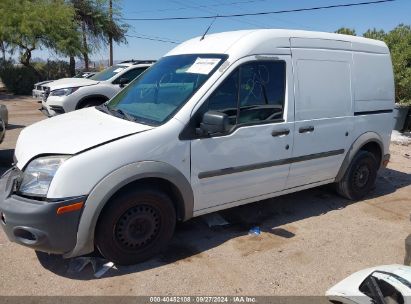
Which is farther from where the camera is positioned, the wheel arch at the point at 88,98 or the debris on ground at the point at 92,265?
the wheel arch at the point at 88,98

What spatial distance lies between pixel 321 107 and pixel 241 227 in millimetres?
1622

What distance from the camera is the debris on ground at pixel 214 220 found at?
4543 mm

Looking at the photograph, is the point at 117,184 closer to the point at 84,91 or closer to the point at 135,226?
the point at 135,226

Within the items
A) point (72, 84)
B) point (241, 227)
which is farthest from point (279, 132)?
point (72, 84)

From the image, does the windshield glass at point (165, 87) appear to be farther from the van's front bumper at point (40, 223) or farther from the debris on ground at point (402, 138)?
the debris on ground at point (402, 138)

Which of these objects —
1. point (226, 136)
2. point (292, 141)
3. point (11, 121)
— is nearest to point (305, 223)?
point (292, 141)

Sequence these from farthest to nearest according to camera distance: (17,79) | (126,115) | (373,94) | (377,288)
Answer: (17,79) → (373,94) → (126,115) → (377,288)

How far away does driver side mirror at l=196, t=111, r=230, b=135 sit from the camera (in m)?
3.48

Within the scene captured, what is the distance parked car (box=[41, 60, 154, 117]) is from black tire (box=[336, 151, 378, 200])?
650 cm

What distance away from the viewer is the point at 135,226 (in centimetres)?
356

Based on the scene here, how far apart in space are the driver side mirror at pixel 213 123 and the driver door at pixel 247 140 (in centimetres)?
11

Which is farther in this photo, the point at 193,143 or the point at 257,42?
the point at 257,42

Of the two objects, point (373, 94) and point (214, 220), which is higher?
point (373, 94)

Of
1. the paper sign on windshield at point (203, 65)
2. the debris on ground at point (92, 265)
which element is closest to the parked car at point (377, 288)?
the debris on ground at point (92, 265)
